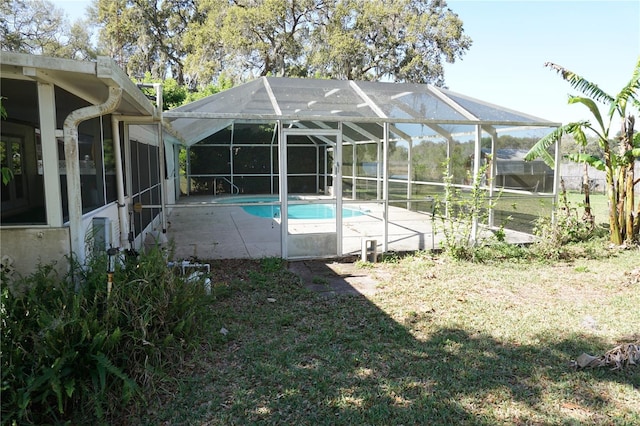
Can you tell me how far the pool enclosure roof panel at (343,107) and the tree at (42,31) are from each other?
54.8 feet

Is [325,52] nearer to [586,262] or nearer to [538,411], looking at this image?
[586,262]

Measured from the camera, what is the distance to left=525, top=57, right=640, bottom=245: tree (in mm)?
8234

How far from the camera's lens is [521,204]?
8.66m

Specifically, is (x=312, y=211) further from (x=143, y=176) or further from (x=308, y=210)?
(x=143, y=176)


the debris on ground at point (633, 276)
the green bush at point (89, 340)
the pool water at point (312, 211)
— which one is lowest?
the debris on ground at point (633, 276)

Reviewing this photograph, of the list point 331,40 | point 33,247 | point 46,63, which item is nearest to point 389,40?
point 331,40

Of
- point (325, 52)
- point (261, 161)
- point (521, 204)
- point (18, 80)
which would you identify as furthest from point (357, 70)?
point (18, 80)

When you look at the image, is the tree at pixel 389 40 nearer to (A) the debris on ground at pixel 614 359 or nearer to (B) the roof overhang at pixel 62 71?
(B) the roof overhang at pixel 62 71

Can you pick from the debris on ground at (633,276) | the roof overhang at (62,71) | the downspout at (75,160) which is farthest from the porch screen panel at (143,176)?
the debris on ground at (633,276)

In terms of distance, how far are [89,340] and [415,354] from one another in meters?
2.68

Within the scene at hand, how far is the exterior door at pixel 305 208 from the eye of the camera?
7508mm

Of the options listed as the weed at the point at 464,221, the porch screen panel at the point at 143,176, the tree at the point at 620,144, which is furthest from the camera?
the tree at the point at 620,144

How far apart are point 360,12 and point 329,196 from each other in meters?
18.4

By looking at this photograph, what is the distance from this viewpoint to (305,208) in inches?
306
